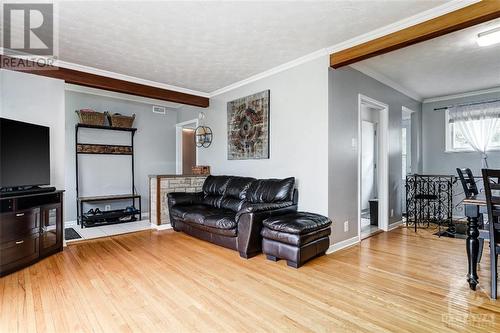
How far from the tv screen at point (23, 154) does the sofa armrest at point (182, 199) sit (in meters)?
1.70

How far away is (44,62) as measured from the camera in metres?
3.57

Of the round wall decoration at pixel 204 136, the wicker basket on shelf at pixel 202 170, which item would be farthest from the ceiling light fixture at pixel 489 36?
the wicker basket on shelf at pixel 202 170

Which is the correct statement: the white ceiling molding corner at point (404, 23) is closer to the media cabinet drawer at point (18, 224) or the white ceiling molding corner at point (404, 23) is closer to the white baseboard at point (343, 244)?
the white baseboard at point (343, 244)

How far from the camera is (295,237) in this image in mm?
2846

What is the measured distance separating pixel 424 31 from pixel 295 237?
2.42 metres

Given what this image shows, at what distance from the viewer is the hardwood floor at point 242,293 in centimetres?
186

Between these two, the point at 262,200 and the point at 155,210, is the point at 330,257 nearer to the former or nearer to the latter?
the point at 262,200

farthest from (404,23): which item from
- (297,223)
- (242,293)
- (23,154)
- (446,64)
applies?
(23,154)

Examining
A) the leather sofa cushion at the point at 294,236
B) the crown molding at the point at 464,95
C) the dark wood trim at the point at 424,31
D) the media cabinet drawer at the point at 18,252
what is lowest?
the media cabinet drawer at the point at 18,252

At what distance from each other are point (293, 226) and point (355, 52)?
7.05 feet

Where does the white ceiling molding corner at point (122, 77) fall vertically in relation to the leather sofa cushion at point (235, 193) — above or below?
above

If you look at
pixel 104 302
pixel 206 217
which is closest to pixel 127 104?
pixel 206 217

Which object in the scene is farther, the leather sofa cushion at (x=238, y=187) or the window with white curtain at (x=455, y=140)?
the window with white curtain at (x=455, y=140)

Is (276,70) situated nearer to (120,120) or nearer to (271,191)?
(271,191)
